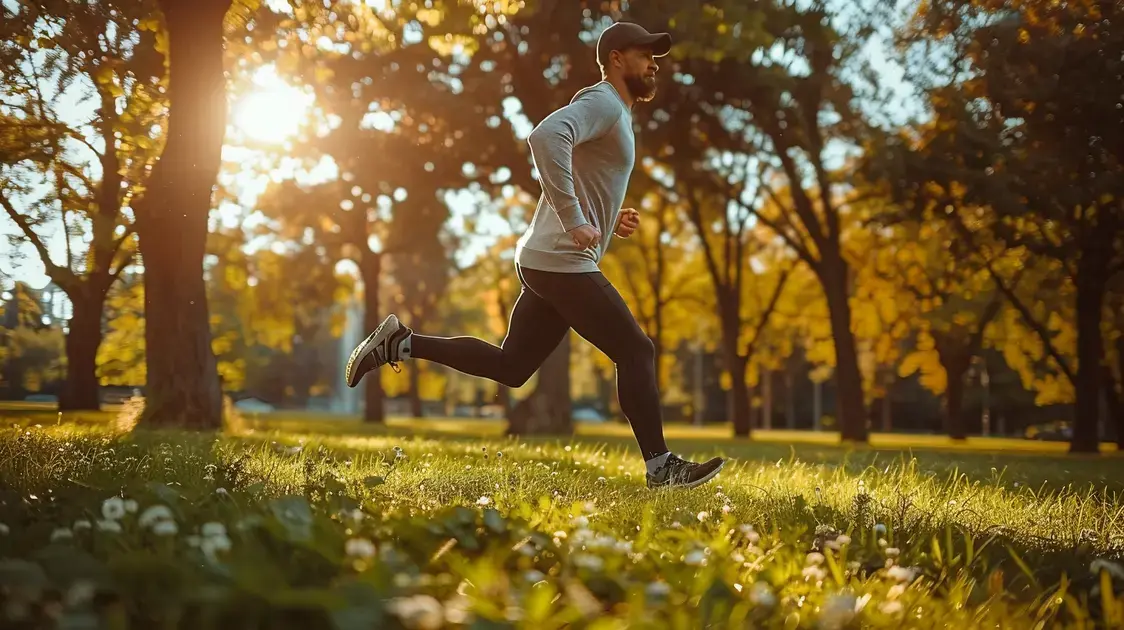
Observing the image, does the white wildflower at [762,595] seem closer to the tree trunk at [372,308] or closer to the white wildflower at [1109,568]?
the white wildflower at [1109,568]

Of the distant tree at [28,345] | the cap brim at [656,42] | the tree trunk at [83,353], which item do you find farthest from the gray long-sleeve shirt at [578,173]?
the tree trunk at [83,353]

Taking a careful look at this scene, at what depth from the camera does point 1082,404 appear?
60.6ft

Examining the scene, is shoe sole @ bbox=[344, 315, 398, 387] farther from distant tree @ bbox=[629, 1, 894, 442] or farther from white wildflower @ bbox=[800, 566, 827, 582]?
distant tree @ bbox=[629, 1, 894, 442]

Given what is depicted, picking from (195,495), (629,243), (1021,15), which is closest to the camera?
(195,495)

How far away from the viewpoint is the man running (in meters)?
4.44

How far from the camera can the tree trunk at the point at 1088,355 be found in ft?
57.8

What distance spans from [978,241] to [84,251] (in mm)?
17147

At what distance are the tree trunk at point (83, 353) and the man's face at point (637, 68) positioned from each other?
12.6 feet

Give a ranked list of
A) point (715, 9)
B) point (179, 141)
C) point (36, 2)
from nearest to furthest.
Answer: point (36, 2) < point (179, 141) < point (715, 9)

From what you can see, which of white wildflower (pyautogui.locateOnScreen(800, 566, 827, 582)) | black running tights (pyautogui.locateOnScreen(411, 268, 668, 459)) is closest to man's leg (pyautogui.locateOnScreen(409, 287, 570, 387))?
black running tights (pyautogui.locateOnScreen(411, 268, 668, 459))

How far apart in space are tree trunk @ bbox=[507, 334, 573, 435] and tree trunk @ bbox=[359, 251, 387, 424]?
27.6 feet

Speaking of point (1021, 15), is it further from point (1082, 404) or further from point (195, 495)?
point (195, 495)

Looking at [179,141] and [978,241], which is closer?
[179,141]

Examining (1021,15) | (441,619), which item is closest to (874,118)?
(1021,15)
